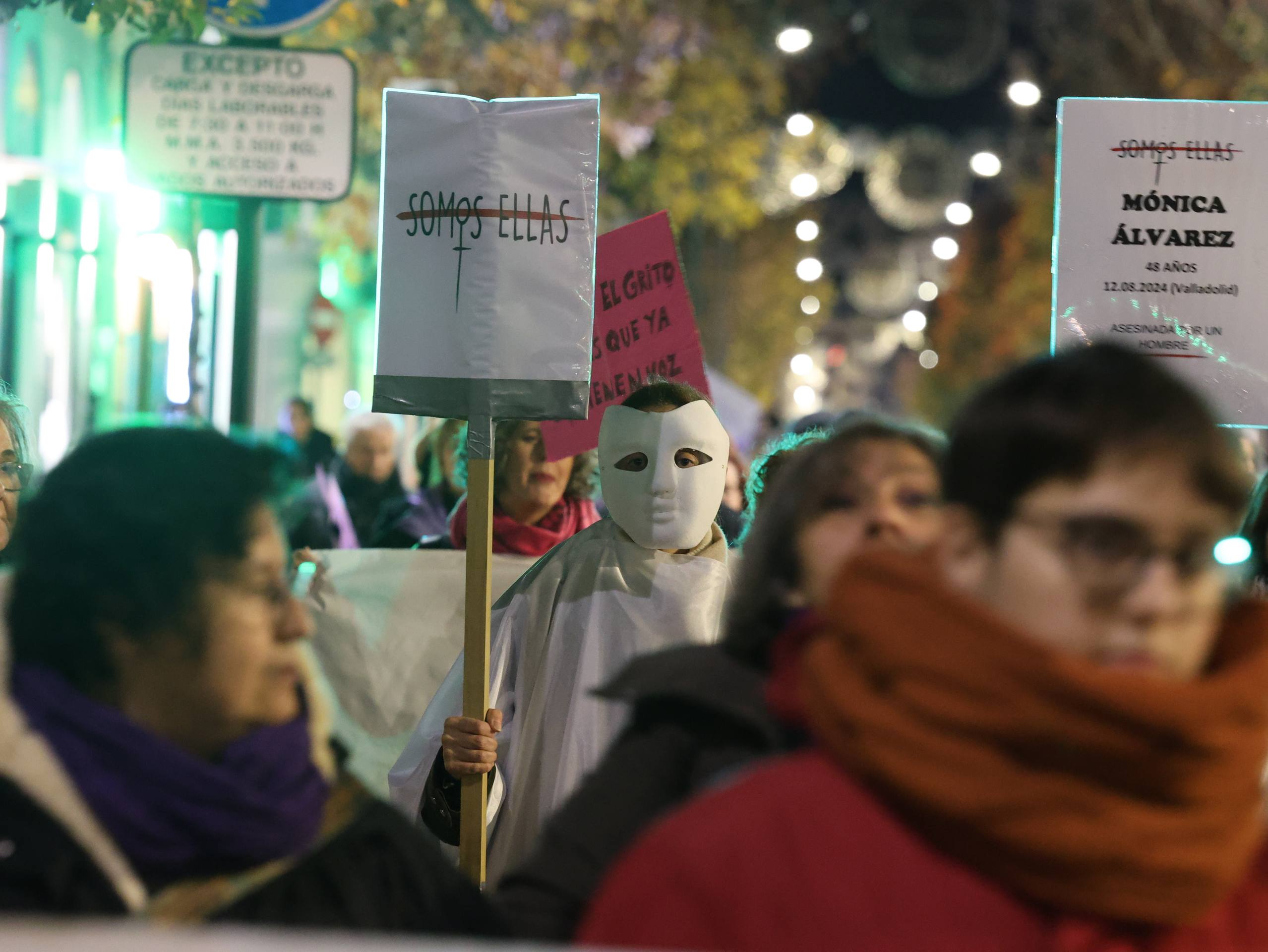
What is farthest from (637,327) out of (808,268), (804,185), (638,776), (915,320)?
(915,320)

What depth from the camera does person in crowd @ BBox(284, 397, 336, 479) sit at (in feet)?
30.8

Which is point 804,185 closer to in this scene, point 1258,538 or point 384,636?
point 384,636

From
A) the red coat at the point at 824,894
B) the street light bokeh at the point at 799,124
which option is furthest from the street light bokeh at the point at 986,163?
the red coat at the point at 824,894

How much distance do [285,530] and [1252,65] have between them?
1770cm

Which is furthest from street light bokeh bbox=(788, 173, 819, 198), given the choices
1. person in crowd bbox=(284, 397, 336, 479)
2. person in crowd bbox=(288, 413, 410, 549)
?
person in crowd bbox=(288, 413, 410, 549)

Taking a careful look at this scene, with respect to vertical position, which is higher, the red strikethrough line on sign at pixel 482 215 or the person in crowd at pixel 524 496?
the red strikethrough line on sign at pixel 482 215

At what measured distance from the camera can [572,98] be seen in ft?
13.9

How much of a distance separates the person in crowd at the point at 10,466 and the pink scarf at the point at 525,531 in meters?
1.86

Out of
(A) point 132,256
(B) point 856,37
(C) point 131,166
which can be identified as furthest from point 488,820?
(B) point 856,37

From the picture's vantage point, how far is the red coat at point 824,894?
1.65 metres

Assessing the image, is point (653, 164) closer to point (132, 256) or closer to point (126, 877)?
point (132, 256)

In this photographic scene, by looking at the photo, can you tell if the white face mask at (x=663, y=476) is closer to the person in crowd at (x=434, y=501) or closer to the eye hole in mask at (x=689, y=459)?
the eye hole in mask at (x=689, y=459)

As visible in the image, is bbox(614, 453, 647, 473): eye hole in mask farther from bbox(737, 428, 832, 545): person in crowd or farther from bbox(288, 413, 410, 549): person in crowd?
bbox(288, 413, 410, 549): person in crowd

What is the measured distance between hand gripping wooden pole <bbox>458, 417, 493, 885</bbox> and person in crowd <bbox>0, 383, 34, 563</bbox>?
1.45 metres
